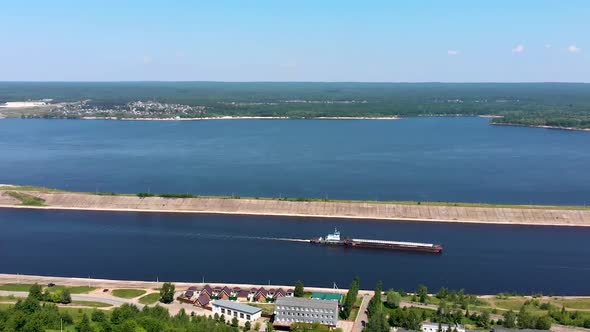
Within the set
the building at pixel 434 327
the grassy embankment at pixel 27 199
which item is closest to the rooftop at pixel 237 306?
the building at pixel 434 327

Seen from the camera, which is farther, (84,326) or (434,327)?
(434,327)

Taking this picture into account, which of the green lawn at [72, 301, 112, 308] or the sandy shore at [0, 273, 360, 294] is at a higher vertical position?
the green lawn at [72, 301, 112, 308]

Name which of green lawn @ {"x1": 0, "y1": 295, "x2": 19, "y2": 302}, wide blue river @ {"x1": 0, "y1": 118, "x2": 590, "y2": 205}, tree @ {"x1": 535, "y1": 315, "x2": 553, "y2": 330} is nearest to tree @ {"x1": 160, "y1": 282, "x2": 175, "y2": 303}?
green lawn @ {"x1": 0, "y1": 295, "x2": 19, "y2": 302}

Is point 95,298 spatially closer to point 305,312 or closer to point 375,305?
point 305,312

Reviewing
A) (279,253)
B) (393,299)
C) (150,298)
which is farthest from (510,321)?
(150,298)

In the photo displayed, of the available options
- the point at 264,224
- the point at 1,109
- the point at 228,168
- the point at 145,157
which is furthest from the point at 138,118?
the point at 264,224

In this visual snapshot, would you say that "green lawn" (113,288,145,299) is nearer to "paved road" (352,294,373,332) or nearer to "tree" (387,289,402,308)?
"paved road" (352,294,373,332)

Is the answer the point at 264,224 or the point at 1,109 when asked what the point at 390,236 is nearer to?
the point at 264,224
